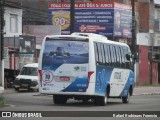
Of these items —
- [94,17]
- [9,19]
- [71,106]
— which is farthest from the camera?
[94,17]

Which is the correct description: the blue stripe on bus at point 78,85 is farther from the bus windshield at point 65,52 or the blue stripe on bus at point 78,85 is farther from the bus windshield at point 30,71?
the bus windshield at point 30,71

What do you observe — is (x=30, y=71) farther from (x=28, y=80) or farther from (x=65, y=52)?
(x=65, y=52)

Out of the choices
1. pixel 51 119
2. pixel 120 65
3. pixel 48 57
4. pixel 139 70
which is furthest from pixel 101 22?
pixel 51 119

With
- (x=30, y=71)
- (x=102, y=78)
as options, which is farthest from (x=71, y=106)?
(x=30, y=71)

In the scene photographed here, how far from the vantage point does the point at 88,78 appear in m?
26.2

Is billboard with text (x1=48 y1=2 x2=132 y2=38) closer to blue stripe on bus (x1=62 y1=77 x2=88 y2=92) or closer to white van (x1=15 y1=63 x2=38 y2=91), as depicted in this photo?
white van (x1=15 y1=63 x2=38 y2=91)

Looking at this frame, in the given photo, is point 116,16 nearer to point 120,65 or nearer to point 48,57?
point 120,65

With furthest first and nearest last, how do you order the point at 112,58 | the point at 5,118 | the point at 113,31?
the point at 113,31, the point at 112,58, the point at 5,118

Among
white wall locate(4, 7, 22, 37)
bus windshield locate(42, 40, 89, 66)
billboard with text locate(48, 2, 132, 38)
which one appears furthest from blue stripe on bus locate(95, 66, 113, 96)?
billboard with text locate(48, 2, 132, 38)

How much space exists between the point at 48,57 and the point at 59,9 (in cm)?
3094

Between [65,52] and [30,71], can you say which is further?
[30,71]

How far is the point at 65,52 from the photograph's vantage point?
86.9ft

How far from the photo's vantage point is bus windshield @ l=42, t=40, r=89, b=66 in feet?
86.3

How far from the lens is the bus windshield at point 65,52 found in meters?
26.3
